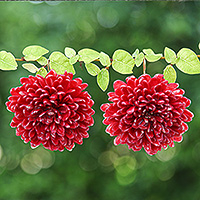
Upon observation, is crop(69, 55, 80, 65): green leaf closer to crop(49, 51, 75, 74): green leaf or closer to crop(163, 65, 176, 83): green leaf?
crop(49, 51, 75, 74): green leaf

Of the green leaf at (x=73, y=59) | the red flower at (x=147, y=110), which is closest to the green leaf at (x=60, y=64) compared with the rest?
the green leaf at (x=73, y=59)

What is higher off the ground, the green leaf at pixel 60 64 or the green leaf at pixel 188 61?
the green leaf at pixel 188 61

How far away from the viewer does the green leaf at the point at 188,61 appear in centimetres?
55

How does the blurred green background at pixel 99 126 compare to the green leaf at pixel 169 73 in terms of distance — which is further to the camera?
the blurred green background at pixel 99 126

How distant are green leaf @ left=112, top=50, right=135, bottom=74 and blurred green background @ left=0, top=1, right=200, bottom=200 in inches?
47.1

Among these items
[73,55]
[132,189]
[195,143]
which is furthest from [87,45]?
[73,55]

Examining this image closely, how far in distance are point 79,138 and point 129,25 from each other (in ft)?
4.91

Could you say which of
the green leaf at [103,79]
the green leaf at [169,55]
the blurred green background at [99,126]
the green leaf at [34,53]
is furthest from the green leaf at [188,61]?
the blurred green background at [99,126]

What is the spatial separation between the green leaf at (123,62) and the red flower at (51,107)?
85mm

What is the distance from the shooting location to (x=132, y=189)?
7.21 feet

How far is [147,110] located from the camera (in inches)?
19.8

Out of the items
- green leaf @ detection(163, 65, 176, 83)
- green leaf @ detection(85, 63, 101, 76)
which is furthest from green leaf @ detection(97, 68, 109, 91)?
green leaf @ detection(163, 65, 176, 83)

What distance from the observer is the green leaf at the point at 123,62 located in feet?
1.84

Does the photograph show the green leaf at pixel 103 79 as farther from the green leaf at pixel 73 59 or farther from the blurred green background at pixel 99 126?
the blurred green background at pixel 99 126
